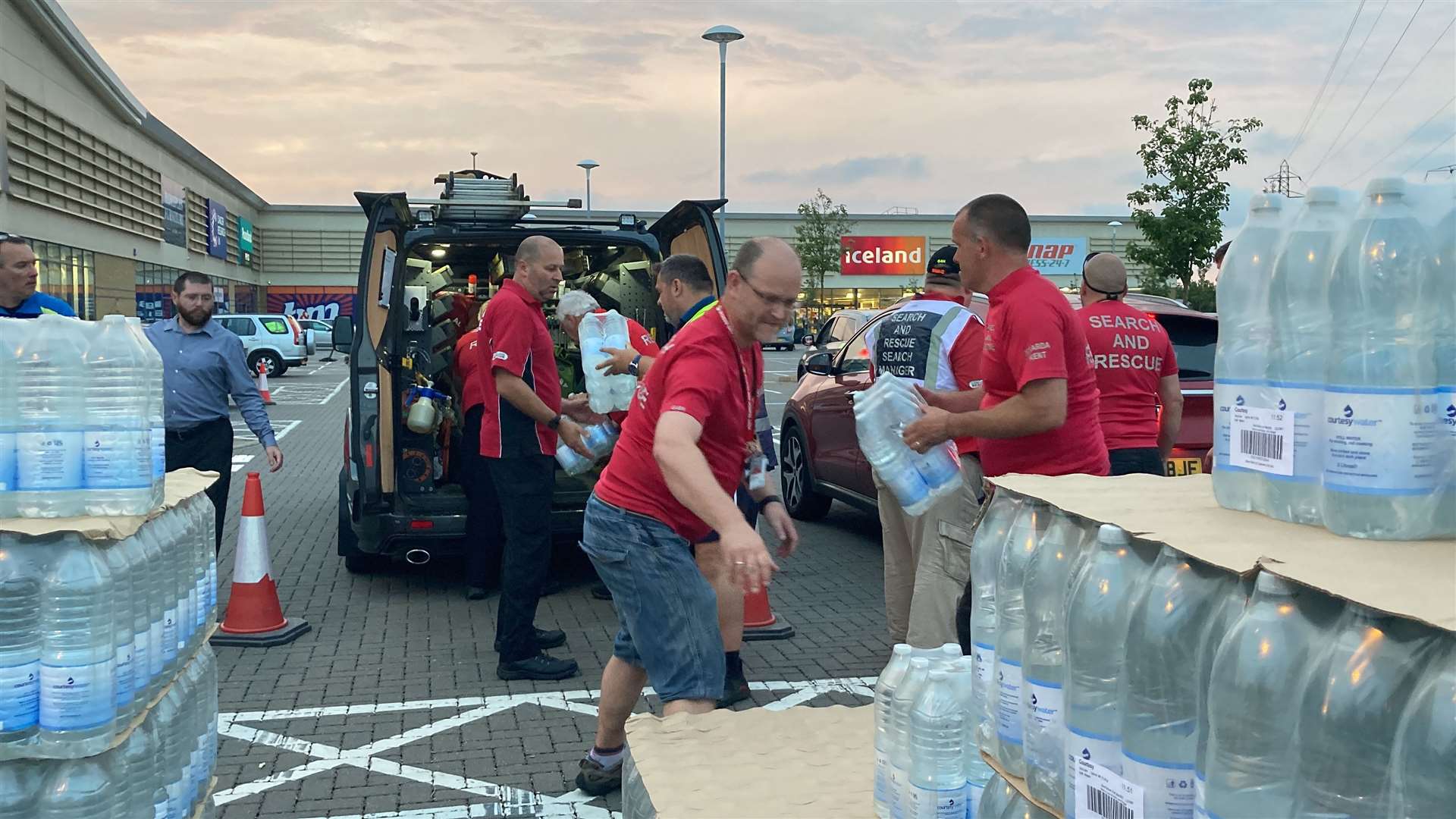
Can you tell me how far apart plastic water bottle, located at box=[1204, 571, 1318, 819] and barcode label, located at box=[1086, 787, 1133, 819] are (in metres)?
0.21

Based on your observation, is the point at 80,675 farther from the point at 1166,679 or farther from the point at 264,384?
the point at 264,384

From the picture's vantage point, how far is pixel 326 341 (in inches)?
2016

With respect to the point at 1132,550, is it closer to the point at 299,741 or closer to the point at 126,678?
the point at 126,678

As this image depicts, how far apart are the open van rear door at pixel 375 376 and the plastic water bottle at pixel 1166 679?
604cm

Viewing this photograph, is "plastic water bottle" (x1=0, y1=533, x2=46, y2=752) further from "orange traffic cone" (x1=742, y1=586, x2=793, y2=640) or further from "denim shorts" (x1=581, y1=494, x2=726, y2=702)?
"orange traffic cone" (x1=742, y1=586, x2=793, y2=640)

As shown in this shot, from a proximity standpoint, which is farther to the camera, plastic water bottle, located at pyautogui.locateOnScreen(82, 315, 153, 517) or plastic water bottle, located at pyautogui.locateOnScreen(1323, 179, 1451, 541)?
plastic water bottle, located at pyautogui.locateOnScreen(82, 315, 153, 517)

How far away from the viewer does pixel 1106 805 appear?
196 centimetres

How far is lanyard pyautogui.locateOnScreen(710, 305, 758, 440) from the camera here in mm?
3717

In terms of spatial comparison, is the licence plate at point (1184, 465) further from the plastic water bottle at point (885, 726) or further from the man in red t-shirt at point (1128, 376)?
the plastic water bottle at point (885, 726)

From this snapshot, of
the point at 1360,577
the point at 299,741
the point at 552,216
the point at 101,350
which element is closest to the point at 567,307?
the point at 552,216

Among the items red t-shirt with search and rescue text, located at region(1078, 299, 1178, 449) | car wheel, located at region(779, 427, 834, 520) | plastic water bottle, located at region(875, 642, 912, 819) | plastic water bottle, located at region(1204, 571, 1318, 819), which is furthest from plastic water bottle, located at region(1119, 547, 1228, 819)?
car wheel, located at region(779, 427, 834, 520)

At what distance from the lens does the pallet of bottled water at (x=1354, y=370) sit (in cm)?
178

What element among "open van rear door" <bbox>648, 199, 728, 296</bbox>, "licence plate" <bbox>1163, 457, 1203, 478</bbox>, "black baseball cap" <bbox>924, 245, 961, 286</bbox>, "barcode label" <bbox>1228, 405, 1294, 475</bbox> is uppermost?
"open van rear door" <bbox>648, 199, 728, 296</bbox>

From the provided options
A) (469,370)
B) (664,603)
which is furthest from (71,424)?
(469,370)
